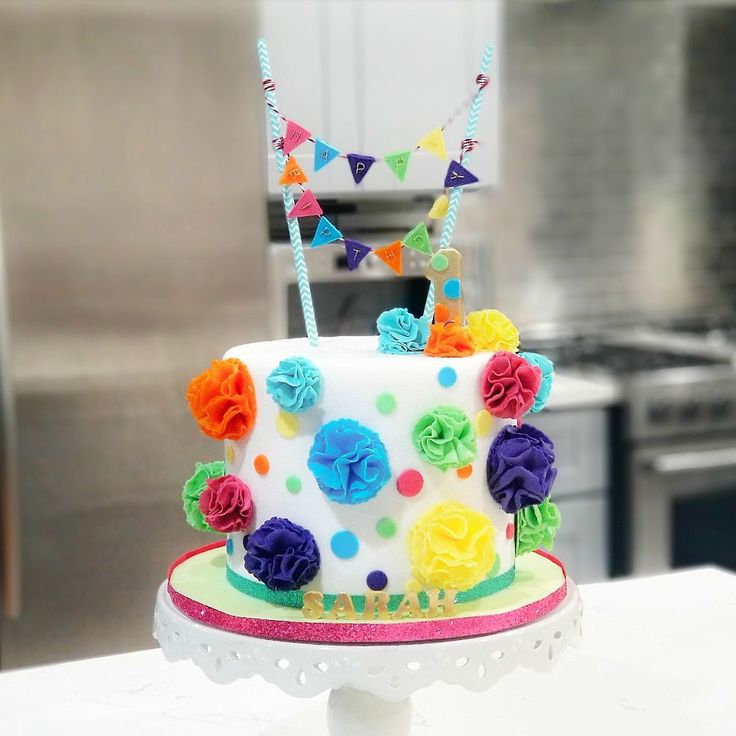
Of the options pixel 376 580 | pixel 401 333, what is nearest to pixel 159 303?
pixel 401 333

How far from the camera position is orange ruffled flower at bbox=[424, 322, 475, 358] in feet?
3.55

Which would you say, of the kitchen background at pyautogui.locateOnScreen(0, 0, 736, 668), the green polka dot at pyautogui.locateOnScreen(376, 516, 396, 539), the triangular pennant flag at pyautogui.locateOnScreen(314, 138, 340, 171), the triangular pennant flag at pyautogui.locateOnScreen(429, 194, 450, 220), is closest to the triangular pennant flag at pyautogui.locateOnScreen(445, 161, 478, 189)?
the triangular pennant flag at pyautogui.locateOnScreen(429, 194, 450, 220)

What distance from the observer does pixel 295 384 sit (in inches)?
39.7

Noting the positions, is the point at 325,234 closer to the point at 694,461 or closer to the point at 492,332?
the point at 492,332

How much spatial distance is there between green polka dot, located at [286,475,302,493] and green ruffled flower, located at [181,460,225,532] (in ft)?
0.48

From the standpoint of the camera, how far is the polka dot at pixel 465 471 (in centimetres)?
105

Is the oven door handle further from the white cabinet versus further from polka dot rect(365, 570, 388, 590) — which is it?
polka dot rect(365, 570, 388, 590)

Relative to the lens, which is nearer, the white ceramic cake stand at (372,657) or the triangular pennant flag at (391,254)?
the white ceramic cake stand at (372,657)

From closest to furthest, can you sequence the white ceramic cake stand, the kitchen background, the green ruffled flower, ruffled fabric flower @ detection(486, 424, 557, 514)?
the white ceramic cake stand < ruffled fabric flower @ detection(486, 424, 557, 514) < the green ruffled flower < the kitchen background

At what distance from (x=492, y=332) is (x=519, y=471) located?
6.2 inches

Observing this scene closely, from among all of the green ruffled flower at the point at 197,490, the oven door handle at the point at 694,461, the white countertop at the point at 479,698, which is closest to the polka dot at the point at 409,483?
the green ruffled flower at the point at 197,490

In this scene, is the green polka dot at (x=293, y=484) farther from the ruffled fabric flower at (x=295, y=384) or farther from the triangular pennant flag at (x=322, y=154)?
the triangular pennant flag at (x=322, y=154)

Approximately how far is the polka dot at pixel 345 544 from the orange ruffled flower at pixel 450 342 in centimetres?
20

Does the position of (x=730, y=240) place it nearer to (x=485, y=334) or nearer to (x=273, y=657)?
(x=485, y=334)
